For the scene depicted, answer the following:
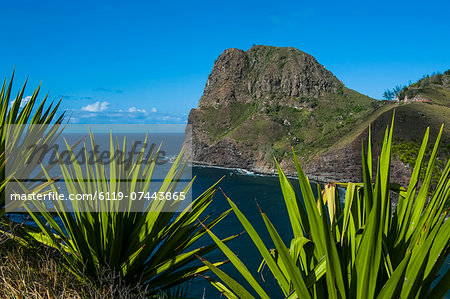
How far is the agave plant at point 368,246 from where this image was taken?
1.57 m

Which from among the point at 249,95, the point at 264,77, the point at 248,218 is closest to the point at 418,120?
the point at 248,218

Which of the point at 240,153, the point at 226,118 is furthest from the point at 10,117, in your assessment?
the point at 226,118

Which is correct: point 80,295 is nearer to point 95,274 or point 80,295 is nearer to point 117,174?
point 95,274

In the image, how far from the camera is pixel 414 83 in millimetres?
84125

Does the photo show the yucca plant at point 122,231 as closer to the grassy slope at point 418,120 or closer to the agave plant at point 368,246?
the agave plant at point 368,246

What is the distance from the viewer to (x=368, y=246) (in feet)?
5.20

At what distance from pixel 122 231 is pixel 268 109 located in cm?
10180

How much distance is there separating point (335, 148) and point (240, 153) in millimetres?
29440

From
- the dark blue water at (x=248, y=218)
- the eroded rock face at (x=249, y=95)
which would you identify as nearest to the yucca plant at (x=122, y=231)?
the dark blue water at (x=248, y=218)

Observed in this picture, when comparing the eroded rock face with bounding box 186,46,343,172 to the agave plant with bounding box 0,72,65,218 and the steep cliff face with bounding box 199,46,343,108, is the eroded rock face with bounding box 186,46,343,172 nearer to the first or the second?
the steep cliff face with bounding box 199,46,343,108

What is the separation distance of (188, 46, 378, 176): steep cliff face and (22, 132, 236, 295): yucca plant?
225 feet

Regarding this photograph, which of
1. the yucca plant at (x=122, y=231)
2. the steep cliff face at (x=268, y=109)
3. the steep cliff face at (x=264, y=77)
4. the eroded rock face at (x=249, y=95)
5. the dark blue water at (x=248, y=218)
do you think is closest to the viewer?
the yucca plant at (x=122, y=231)

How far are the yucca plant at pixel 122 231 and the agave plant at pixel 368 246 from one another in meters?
1.14

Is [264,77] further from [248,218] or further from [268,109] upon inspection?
[248,218]
